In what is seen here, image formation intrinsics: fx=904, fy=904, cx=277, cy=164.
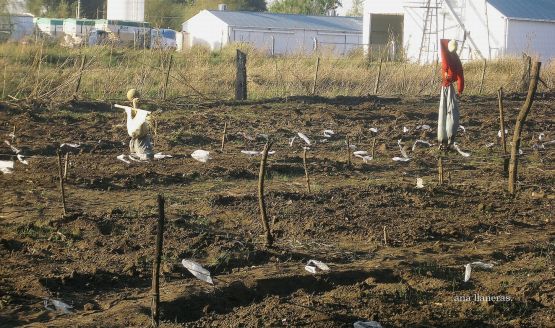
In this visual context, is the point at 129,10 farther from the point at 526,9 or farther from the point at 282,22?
the point at 526,9

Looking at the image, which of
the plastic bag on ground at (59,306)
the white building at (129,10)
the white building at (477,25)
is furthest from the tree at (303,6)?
the plastic bag on ground at (59,306)

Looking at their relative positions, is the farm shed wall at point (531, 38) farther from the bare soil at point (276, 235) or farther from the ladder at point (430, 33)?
the bare soil at point (276, 235)

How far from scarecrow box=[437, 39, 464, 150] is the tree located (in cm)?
5448

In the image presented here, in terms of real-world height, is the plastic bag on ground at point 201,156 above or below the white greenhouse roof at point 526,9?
below

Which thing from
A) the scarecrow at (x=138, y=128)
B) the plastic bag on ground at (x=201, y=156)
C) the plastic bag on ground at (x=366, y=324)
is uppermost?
the scarecrow at (x=138, y=128)

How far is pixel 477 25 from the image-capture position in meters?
36.9

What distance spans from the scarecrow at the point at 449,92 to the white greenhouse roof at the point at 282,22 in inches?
1190

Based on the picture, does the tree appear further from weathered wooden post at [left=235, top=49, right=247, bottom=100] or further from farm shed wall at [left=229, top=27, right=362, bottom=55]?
weathered wooden post at [left=235, top=49, right=247, bottom=100]

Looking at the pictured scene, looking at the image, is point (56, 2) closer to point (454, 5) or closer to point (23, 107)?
point (454, 5)

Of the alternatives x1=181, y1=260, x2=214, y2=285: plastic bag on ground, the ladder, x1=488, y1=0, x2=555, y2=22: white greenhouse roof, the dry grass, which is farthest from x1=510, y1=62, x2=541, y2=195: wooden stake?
the ladder

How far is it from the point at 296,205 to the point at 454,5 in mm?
29905

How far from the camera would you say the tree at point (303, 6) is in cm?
6881

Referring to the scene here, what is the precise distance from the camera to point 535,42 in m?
36.8

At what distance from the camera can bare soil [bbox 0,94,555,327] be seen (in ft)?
21.4
